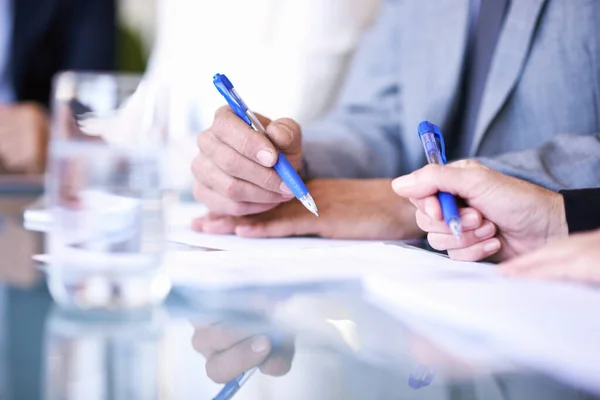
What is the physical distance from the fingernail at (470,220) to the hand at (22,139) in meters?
1.34

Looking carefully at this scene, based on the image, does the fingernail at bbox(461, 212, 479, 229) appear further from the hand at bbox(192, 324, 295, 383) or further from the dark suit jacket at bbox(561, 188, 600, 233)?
the hand at bbox(192, 324, 295, 383)

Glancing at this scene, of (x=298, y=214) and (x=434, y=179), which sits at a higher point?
(x=434, y=179)

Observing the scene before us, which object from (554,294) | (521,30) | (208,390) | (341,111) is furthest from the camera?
(341,111)

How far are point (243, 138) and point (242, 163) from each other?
29 millimetres

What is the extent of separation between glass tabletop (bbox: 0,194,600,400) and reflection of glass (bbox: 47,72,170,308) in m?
0.02

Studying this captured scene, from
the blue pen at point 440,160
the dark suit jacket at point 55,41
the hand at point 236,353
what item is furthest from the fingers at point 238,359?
the dark suit jacket at point 55,41

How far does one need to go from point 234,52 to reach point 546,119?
94 centimetres

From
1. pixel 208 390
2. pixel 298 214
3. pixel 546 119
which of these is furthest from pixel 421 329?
pixel 546 119

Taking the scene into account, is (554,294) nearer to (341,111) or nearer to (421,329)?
(421,329)

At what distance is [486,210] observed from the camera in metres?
0.63

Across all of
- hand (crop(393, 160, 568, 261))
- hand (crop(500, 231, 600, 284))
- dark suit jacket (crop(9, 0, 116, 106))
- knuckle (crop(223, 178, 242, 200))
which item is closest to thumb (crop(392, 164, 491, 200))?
hand (crop(393, 160, 568, 261))

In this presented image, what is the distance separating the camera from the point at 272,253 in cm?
66

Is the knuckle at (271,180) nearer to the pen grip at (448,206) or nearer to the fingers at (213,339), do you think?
the pen grip at (448,206)

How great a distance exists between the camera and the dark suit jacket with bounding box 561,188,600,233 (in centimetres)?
62
